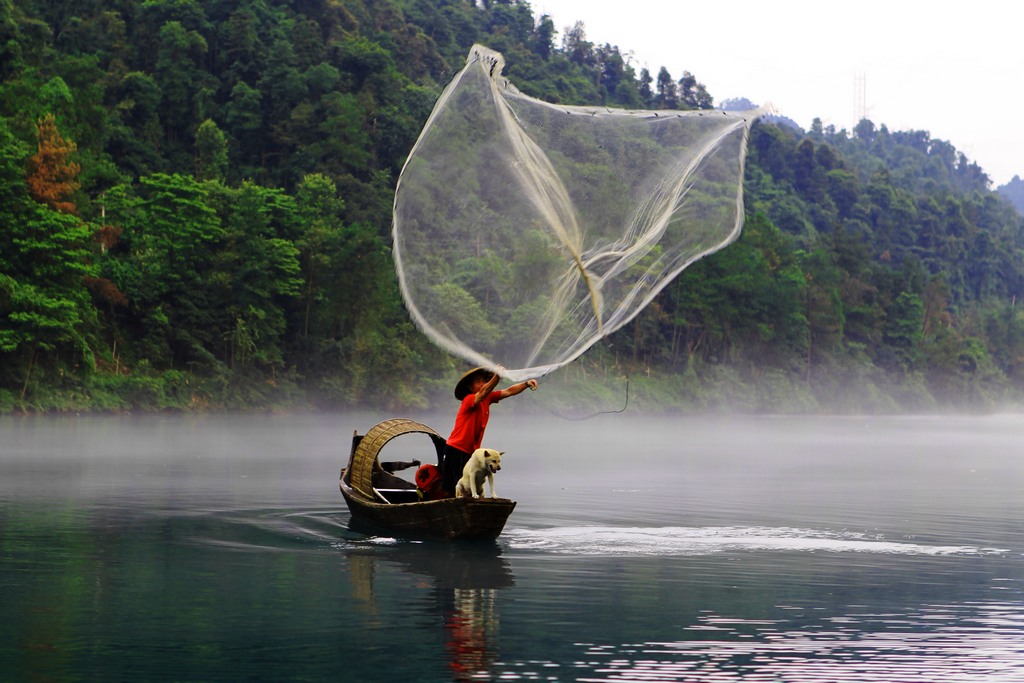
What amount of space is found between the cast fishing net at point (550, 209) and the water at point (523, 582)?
120 inches

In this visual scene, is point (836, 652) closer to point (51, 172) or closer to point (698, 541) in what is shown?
point (698, 541)

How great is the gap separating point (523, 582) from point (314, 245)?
59889mm

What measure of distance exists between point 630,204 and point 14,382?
45006 millimetres

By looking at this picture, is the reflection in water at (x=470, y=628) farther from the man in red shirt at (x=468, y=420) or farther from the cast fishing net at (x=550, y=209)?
the man in red shirt at (x=468, y=420)

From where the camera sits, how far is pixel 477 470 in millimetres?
17734


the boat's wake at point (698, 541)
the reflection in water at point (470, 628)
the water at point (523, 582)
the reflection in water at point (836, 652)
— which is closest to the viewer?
the reflection in water at point (836, 652)

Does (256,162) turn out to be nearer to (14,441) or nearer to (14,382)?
(14,382)

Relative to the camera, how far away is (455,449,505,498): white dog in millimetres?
17641

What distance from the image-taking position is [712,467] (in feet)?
123

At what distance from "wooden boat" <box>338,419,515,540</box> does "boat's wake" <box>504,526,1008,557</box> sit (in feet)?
2.88

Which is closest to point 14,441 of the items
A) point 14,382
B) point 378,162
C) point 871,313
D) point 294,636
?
point 14,382

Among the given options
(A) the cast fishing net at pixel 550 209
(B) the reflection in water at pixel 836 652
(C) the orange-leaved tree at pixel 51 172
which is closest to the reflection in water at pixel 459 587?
(B) the reflection in water at pixel 836 652

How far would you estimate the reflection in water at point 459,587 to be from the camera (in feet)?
38.3

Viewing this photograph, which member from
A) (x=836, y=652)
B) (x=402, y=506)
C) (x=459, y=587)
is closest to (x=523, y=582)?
(x=459, y=587)
